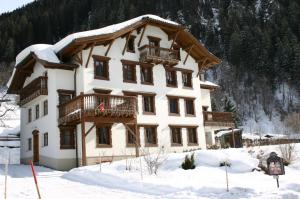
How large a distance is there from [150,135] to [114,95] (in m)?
6.54

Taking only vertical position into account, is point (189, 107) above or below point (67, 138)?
above

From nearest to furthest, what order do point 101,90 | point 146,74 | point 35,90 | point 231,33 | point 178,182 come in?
point 178,182 → point 101,90 → point 35,90 → point 146,74 → point 231,33

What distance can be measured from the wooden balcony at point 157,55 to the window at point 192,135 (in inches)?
228

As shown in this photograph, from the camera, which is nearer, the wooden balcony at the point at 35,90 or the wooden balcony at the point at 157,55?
the wooden balcony at the point at 35,90

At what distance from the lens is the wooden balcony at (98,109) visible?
25203mm

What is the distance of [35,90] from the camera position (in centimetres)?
3033

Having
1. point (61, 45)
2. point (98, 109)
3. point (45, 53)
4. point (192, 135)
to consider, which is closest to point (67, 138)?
point (98, 109)

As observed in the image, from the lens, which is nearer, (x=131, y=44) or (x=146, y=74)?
(x=131, y=44)

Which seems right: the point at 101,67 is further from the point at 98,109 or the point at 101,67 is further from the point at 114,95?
the point at 98,109

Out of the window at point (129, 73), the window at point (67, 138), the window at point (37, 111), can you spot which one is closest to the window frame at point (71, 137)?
the window at point (67, 138)

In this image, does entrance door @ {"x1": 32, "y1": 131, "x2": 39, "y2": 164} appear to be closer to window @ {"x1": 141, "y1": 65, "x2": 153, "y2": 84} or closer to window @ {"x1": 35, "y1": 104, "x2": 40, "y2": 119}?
window @ {"x1": 35, "y1": 104, "x2": 40, "y2": 119}

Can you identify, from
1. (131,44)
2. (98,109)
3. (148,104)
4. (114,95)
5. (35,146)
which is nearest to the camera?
(98,109)

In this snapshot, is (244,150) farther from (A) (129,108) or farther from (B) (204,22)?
(B) (204,22)

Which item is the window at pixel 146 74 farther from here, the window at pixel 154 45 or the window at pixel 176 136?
the window at pixel 176 136
